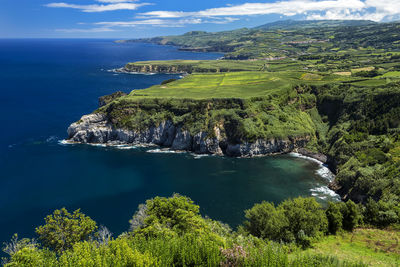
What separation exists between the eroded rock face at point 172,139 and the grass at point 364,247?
2277 inches

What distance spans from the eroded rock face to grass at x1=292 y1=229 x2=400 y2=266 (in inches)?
2277

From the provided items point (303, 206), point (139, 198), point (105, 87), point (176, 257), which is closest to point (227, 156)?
point (139, 198)

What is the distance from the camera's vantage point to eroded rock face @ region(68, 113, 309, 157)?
10100 cm

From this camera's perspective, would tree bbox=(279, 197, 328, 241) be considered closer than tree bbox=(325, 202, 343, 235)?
Yes

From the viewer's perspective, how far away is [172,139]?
109750 mm

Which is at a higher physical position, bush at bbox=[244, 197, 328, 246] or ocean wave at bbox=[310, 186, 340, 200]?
bush at bbox=[244, 197, 328, 246]

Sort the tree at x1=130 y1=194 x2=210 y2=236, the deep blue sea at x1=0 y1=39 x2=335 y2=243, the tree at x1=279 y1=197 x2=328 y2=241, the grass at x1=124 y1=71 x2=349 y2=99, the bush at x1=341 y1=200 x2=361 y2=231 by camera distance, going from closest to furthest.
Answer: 1. the tree at x1=130 y1=194 x2=210 y2=236
2. the tree at x1=279 y1=197 x2=328 y2=241
3. the bush at x1=341 y1=200 x2=361 y2=231
4. the deep blue sea at x1=0 y1=39 x2=335 y2=243
5. the grass at x1=124 y1=71 x2=349 y2=99

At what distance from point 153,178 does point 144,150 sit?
24.0 m

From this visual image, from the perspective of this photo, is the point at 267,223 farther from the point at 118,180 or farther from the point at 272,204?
the point at 118,180

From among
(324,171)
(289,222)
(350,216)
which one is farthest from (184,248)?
(324,171)

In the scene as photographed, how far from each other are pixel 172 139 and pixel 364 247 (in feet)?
265

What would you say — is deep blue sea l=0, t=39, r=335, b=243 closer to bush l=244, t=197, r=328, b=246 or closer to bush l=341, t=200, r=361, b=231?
bush l=244, t=197, r=328, b=246

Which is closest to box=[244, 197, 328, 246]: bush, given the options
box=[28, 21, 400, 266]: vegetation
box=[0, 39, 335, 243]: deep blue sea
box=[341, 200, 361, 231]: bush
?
box=[28, 21, 400, 266]: vegetation

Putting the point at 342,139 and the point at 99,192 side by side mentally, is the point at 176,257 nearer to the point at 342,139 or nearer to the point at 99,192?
the point at 99,192
